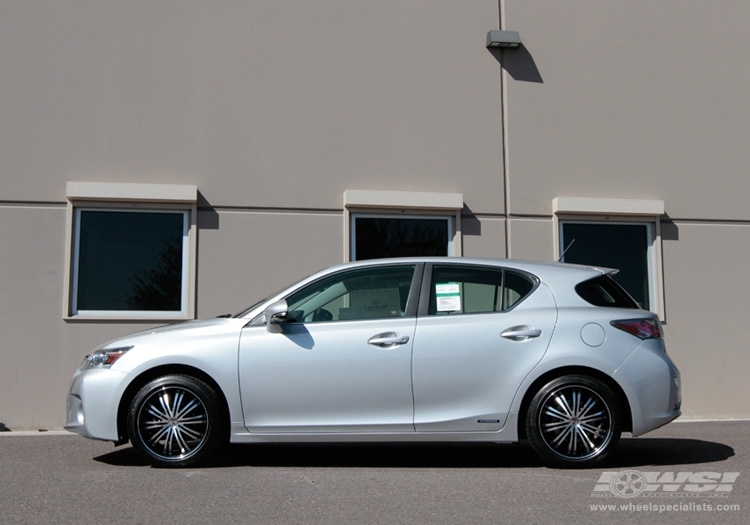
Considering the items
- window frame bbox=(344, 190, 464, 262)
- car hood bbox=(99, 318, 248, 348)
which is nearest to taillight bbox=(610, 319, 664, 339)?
car hood bbox=(99, 318, 248, 348)

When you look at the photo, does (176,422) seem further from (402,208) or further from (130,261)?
(402,208)

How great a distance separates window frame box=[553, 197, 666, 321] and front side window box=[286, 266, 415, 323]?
408cm

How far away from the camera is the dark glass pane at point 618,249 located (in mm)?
10539

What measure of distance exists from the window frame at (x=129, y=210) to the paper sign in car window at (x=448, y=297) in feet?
12.8

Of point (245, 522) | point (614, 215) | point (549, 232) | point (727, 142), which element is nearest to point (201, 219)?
point (549, 232)

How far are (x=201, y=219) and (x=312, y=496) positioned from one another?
5012mm

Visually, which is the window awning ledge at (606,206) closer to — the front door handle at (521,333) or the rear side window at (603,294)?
the rear side window at (603,294)

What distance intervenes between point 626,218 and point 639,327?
4349mm

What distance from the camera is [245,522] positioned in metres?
4.80

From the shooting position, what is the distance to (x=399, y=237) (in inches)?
402

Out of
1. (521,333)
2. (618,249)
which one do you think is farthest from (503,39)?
(521,333)

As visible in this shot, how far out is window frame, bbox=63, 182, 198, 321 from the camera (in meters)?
9.54

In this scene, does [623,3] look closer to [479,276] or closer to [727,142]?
[727,142]

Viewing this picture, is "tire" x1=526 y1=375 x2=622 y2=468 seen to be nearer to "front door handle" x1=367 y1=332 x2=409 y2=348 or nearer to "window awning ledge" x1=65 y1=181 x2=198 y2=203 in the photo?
"front door handle" x1=367 y1=332 x2=409 y2=348
